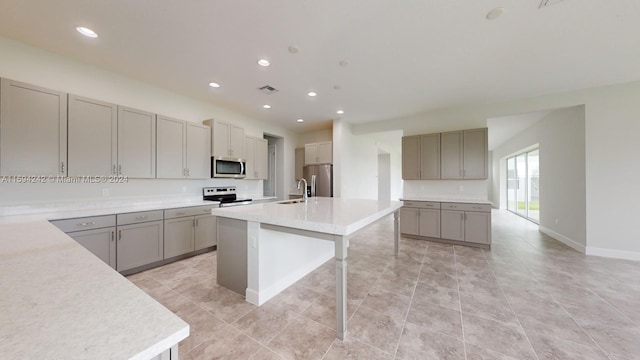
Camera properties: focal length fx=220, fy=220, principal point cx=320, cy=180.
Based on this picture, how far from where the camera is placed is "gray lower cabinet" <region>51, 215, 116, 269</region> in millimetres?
2455

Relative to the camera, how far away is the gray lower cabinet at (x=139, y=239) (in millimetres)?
2787

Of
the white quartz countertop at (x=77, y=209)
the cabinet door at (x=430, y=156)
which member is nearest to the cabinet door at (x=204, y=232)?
the white quartz countertop at (x=77, y=209)

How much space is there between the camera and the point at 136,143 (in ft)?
10.6

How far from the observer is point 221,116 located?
15.2 ft

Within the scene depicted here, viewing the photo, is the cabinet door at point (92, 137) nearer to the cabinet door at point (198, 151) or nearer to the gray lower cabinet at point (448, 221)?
the cabinet door at point (198, 151)

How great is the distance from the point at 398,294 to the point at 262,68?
3323 millimetres

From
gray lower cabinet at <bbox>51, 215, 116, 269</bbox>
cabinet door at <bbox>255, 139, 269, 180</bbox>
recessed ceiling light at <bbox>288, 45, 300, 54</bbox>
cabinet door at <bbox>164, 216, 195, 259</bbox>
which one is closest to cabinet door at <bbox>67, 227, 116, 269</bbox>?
gray lower cabinet at <bbox>51, 215, 116, 269</bbox>

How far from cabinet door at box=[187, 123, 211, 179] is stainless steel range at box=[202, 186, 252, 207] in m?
0.33

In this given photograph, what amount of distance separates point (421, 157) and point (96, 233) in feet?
17.9

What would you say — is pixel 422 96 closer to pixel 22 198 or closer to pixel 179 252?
pixel 179 252

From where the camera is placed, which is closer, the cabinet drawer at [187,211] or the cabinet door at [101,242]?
the cabinet door at [101,242]

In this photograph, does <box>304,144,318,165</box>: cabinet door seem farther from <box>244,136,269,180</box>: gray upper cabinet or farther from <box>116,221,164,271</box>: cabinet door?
<box>116,221,164,271</box>: cabinet door

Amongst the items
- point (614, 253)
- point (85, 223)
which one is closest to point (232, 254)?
point (85, 223)

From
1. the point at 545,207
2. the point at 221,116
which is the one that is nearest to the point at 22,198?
the point at 221,116
